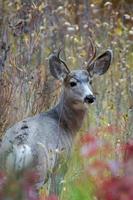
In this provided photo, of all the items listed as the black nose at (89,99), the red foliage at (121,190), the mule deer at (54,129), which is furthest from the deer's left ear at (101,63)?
the red foliage at (121,190)

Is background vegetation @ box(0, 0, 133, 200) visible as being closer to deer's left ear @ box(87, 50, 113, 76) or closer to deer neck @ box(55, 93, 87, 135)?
deer neck @ box(55, 93, 87, 135)

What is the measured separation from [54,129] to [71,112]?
→ 76 cm

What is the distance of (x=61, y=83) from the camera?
24.0 feet

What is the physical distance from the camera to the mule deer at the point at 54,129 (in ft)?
16.6

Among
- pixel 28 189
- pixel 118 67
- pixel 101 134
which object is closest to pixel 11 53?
pixel 118 67

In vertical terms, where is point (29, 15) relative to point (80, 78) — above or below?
above

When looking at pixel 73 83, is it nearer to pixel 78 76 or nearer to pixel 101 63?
pixel 78 76

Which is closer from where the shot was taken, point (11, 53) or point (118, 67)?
point (11, 53)

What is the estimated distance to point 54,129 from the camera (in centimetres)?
598

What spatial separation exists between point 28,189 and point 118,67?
661cm

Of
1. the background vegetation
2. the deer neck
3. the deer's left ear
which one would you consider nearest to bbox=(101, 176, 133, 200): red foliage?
the background vegetation

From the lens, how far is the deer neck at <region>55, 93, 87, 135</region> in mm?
6609

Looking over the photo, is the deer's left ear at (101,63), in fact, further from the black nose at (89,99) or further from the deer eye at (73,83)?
the black nose at (89,99)

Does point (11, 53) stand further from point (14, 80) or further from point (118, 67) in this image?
point (118, 67)
